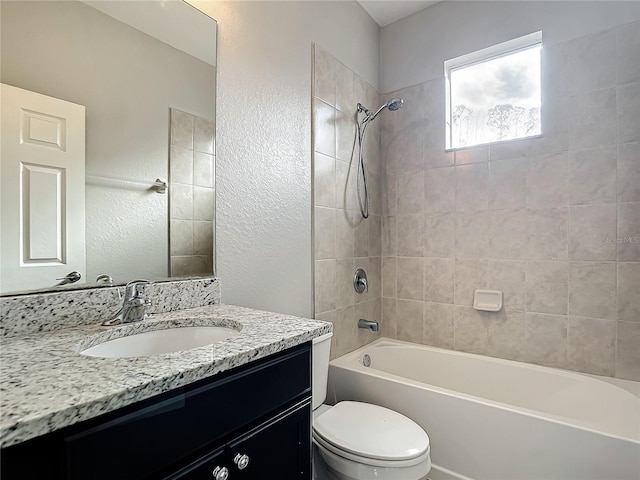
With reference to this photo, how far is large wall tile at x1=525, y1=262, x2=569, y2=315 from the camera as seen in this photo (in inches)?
74.3

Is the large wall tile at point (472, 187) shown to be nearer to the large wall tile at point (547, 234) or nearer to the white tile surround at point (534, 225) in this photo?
the white tile surround at point (534, 225)

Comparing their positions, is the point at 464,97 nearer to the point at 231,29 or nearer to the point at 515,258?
the point at 515,258

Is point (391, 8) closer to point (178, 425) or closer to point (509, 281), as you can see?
point (509, 281)

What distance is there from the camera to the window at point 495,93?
6.77 ft

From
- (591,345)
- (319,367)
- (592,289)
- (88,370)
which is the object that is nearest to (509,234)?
(592,289)

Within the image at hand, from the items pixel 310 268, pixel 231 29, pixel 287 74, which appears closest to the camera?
pixel 231 29

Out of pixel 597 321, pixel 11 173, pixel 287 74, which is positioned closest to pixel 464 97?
pixel 287 74

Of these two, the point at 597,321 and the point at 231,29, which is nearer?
the point at 231,29

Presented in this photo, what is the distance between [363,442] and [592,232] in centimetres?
162

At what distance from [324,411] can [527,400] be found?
1190 millimetres

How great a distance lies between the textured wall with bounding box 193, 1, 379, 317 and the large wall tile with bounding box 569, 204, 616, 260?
1.46 meters

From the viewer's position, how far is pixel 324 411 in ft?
5.20

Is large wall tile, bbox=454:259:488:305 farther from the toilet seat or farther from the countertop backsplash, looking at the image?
the countertop backsplash

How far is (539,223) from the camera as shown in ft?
6.40
